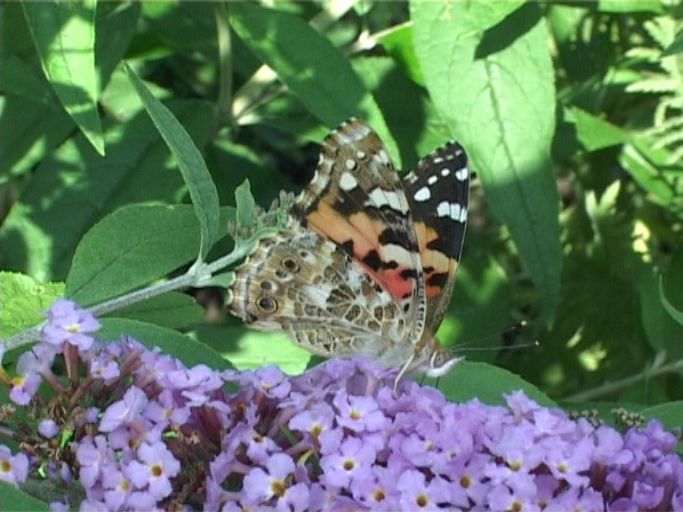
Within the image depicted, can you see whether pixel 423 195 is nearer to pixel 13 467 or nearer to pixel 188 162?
pixel 188 162

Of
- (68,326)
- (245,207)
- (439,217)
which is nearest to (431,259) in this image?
(439,217)

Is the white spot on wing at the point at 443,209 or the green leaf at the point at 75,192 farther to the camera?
the green leaf at the point at 75,192

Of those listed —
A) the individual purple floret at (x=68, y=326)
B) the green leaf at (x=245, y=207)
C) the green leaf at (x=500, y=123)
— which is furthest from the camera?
the green leaf at (x=500, y=123)

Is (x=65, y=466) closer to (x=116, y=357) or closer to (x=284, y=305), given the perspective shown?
(x=116, y=357)

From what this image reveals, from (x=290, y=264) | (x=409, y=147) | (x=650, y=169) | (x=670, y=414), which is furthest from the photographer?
(x=650, y=169)

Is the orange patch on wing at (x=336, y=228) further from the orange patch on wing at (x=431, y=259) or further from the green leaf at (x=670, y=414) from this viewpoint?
the green leaf at (x=670, y=414)

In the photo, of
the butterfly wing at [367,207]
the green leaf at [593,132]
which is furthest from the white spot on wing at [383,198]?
the green leaf at [593,132]
